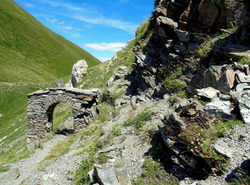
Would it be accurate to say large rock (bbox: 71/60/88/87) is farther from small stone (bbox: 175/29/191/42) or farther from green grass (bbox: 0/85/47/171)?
small stone (bbox: 175/29/191/42)

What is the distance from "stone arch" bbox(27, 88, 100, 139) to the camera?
53.3 feet

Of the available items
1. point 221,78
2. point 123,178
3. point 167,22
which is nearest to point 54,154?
point 123,178

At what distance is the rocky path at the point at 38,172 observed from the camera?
947 centimetres

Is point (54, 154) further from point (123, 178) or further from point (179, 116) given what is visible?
point (179, 116)

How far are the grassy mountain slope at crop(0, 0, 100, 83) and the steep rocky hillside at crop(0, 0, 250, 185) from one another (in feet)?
171

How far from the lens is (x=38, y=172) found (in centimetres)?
1095

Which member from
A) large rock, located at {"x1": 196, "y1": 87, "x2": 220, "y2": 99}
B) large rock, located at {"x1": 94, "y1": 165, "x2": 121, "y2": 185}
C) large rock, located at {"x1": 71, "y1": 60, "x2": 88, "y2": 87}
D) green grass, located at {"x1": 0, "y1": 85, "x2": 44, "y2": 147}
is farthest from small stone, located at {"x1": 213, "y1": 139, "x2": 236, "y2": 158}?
large rock, located at {"x1": 71, "y1": 60, "x2": 88, "y2": 87}

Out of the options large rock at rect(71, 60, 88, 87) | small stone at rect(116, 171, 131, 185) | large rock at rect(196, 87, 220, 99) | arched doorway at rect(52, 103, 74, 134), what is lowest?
arched doorway at rect(52, 103, 74, 134)

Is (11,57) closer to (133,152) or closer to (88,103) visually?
(88,103)

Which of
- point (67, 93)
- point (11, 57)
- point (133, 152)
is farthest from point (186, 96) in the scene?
point (11, 57)

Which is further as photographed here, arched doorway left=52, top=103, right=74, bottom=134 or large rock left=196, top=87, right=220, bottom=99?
arched doorway left=52, top=103, right=74, bottom=134

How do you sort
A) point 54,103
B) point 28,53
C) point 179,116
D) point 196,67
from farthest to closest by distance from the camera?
point 28,53 → point 54,103 → point 196,67 → point 179,116

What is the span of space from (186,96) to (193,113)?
3.53 metres

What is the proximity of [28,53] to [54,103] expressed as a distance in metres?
76.8
